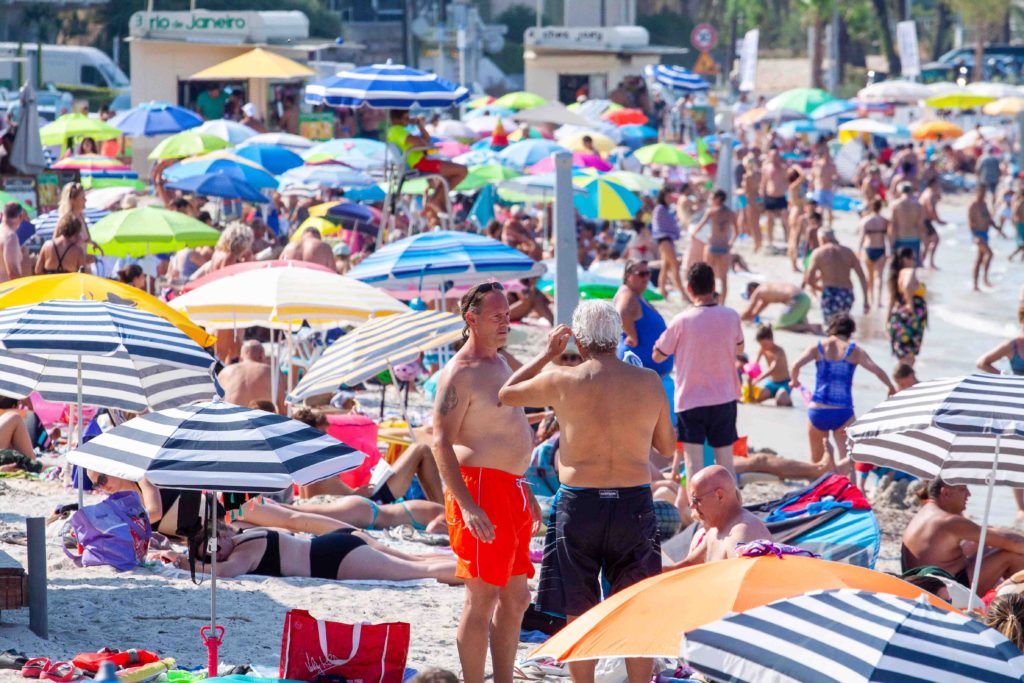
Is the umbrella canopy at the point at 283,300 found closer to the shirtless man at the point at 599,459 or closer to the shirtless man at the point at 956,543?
the shirtless man at the point at 956,543

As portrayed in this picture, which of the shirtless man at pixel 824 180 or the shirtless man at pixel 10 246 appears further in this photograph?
the shirtless man at pixel 824 180

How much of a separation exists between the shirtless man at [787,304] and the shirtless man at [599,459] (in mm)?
12568

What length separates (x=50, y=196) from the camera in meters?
15.0

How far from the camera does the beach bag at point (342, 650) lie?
513 centimetres

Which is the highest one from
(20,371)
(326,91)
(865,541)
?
(326,91)

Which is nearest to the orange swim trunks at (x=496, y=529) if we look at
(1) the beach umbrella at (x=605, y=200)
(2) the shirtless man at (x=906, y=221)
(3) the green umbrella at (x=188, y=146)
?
(1) the beach umbrella at (x=605, y=200)

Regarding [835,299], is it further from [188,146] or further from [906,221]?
[188,146]

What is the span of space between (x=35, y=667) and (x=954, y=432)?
11.2 ft

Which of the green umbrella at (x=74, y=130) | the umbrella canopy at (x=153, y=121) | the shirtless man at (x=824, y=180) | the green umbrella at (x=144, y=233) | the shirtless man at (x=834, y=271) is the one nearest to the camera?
the green umbrella at (x=144, y=233)

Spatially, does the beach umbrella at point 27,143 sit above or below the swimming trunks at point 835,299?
above

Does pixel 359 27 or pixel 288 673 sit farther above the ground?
pixel 359 27

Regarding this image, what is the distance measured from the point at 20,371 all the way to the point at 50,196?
8.06 m

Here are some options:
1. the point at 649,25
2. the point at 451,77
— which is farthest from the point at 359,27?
the point at 649,25

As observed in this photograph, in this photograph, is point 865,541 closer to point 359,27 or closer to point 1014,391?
point 1014,391
